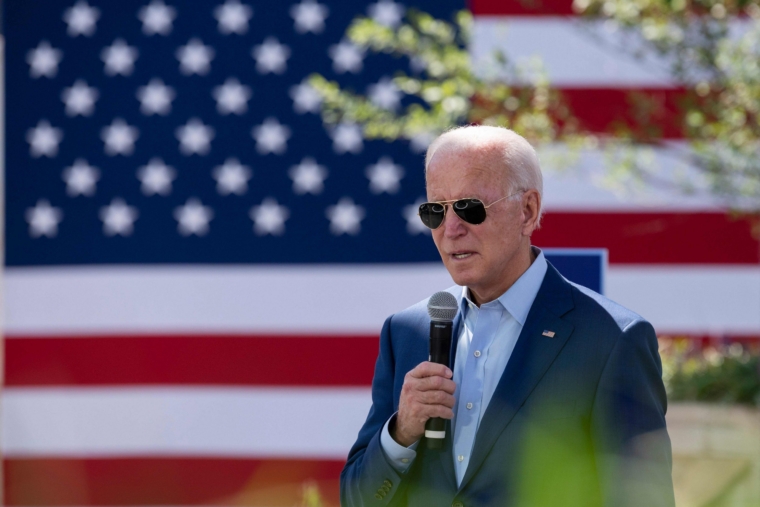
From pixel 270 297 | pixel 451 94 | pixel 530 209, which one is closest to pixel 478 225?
pixel 530 209

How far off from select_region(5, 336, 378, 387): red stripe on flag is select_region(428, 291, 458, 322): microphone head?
3.87 m

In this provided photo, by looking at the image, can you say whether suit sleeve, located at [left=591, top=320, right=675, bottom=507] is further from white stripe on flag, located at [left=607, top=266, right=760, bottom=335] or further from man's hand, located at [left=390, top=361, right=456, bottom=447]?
white stripe on flag, located at [left=607, top=266, right=760, bottom=335]

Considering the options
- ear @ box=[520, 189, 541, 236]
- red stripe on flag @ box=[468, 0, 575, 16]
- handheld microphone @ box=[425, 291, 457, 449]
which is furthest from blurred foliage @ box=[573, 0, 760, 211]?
handheld microphone @ box=[425, 291, 457, 449]

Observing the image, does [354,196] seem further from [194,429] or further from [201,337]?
[194,429]

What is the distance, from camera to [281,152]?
5.78 m

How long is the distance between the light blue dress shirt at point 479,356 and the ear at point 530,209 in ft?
0.25

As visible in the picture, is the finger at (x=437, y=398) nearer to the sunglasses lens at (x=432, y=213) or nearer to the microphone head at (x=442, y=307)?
the microphone head at (x=442, y=307)

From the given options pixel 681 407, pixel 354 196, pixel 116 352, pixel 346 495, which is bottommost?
pixel 681 407

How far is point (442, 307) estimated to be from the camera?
1.87 meters

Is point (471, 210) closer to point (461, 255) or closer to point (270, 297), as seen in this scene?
point (461, 255)

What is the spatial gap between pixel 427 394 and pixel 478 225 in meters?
0.38

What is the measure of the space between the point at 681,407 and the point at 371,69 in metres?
3.31

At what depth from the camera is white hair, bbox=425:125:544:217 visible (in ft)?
6.07

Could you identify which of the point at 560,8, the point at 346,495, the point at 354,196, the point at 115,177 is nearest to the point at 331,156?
the point at 354,196
